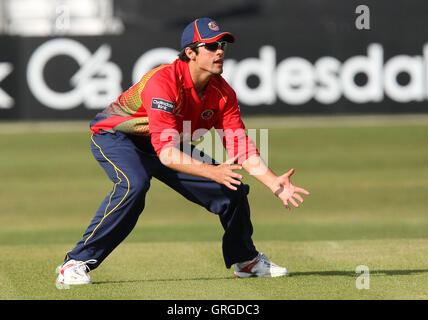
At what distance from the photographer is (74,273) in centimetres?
709

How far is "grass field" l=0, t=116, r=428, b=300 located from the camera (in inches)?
276

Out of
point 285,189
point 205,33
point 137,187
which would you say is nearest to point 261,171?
point 285,189

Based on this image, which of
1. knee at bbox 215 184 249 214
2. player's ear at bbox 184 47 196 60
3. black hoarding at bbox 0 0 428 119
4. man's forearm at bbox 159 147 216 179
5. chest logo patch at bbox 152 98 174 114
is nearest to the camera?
man's forearm at bbox 159 147 216 179

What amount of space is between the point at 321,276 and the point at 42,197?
8500mm

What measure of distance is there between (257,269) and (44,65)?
50.3 ft

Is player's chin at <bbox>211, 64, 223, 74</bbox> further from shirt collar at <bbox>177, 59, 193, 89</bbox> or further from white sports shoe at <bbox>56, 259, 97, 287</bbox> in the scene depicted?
white sports shoe at <bbox>56, 259, 97, 287</bbox>

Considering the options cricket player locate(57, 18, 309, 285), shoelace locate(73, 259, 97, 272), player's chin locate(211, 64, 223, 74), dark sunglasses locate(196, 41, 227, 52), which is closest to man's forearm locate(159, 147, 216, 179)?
cricket player locate(57, 18, 309, 285)

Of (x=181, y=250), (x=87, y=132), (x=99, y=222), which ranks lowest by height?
(x=87, y=132)

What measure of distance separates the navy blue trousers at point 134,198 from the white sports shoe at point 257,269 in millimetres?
56

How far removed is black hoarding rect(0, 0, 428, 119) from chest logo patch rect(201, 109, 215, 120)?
Answer: 1443 centimetres
